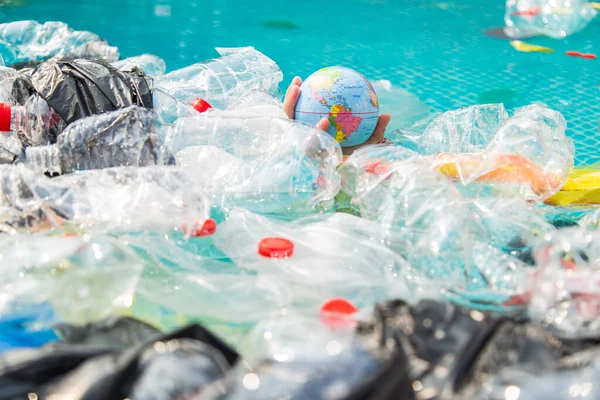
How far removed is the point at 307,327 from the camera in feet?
3.88

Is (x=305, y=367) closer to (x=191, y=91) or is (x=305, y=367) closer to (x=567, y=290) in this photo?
(x=567, y=290)

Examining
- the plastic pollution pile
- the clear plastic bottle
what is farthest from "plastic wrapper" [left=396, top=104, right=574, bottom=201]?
the clear plastic bottle

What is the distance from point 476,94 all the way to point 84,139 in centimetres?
268

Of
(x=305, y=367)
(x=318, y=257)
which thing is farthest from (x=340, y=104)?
(x=305, y=367)

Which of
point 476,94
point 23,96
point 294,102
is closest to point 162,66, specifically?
point 23,96

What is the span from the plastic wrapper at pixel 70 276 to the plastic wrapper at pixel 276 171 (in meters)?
0.70

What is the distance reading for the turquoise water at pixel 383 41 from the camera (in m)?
4.03

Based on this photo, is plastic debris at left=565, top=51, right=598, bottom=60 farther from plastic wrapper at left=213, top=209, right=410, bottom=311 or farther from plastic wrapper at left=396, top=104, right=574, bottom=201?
plastic wrapper at left=213, top=209, right=410, bottom=311

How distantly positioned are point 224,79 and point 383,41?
204 cm

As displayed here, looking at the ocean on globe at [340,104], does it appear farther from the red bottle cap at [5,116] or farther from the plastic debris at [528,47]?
the plastic debris at [528,47]

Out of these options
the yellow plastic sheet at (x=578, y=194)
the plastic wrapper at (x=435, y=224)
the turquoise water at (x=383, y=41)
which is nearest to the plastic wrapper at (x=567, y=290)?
the plastic wrapper at (x=435, y=224)

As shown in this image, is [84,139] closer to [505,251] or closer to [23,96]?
[23,96]

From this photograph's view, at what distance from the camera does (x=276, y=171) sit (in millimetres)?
2230

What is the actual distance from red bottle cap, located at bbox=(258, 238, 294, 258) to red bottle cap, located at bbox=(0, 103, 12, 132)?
46.6 inches
